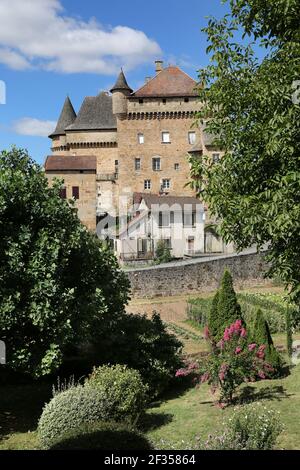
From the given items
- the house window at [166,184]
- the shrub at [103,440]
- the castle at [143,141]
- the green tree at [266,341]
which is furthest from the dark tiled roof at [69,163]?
the shrub at [103,440]

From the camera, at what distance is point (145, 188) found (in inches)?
2281

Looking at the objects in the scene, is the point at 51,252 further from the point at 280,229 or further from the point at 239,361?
the point at 280,229

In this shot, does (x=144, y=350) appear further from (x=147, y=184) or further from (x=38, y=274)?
(x=147, y=184)

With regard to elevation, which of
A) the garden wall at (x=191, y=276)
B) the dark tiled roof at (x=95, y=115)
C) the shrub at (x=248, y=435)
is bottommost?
the shrub at (x=248, y=435)

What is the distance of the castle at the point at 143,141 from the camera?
177 ft

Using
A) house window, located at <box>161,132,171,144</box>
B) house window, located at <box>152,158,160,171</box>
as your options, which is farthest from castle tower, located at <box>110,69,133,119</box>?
house window, located at <box>152,158,160,171</box>

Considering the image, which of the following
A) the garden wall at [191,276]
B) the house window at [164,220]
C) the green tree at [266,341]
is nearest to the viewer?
the green tree at [266,341]

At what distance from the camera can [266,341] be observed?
46.7 ft

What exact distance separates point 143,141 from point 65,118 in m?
13.8

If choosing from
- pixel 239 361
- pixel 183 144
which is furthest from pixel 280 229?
pixel 183 144

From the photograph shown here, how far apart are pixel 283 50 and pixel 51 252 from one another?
6.86m

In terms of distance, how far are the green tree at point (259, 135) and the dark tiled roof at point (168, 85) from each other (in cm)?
4913

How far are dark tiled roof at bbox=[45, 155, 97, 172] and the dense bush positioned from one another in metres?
38.8

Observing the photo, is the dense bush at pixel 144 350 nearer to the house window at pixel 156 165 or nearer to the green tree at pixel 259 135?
the green tree at pixel 259 135
